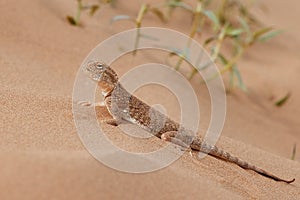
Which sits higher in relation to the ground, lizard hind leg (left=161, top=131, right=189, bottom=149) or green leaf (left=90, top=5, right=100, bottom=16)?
lizard hind leg (left=161, top=131, right=189, bottom=149)

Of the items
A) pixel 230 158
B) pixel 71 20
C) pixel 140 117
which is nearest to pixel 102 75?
pixel 140 117

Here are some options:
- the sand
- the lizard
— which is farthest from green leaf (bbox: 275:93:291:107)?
the lizard

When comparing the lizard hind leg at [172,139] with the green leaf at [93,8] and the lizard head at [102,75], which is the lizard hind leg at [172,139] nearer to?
the lizard head at [102,75]

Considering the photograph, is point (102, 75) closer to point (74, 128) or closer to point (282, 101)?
point (74, 128)

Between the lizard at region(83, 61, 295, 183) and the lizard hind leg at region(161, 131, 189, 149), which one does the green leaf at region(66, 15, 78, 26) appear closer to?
the lizard at region(83, 61, 295, 183)

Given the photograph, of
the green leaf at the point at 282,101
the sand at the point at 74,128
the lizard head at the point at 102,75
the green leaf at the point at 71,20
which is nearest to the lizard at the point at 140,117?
the lizard head at the point at 102,75

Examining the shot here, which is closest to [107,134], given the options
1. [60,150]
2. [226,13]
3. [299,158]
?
[60,150]

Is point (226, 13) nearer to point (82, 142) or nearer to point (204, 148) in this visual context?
point (204, 148)
